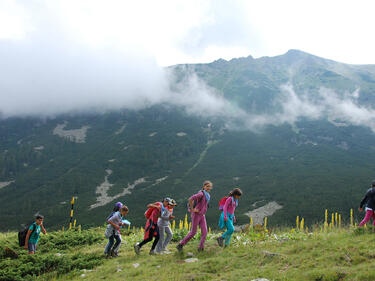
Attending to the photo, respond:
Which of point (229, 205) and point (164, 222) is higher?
point (229, 205)

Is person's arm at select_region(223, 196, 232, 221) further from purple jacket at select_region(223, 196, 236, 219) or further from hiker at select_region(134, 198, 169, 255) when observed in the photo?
hiker at select_region(134, 198, 169, 255)

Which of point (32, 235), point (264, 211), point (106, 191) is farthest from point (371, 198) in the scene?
point (106, 191)

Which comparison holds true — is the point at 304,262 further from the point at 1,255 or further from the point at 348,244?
the point at 1,255

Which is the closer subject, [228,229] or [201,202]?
[201,202]

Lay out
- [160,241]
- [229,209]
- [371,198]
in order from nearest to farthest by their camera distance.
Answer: [229,209], [160,241], [371,198]

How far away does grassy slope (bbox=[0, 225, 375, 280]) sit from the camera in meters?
6.91

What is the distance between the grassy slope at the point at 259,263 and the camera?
6.91 m

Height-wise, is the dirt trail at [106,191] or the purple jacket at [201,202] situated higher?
the purple jacket at [201,202]

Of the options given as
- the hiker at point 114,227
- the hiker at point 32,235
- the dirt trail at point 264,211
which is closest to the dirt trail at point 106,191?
the dirt trail at point 264,211

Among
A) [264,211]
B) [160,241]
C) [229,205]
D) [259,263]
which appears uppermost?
[229,205]

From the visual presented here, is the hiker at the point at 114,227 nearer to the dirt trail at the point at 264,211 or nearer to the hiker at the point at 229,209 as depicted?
the hiker at the point at 229,209

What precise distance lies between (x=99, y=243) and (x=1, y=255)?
4.82 meters

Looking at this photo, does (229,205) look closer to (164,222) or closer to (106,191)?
(164,222)

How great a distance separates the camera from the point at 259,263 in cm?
821
